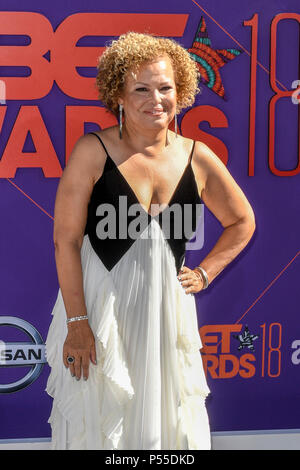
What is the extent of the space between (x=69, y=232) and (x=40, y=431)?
1297 mm

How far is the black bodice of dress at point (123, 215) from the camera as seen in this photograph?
7.24 feet

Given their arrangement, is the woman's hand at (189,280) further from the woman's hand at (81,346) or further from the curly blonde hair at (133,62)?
the curly blonde hair at (133,62)

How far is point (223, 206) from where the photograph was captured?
247 cm

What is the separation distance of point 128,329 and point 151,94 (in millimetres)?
781

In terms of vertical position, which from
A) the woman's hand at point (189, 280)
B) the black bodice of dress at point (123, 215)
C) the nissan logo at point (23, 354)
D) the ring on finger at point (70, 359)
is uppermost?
the black bodice of dress at point (123, 215)

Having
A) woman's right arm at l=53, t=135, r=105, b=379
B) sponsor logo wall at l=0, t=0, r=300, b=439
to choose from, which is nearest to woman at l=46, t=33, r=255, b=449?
woman's right arm at l=53, t=135, r=105, b=379

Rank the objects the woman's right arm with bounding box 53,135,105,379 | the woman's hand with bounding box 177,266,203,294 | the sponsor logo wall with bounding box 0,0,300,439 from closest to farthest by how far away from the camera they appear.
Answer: the woman's right arm with bounding box 53,135,105,379, the woman's hand with bounding box 177,266,203,294, the sponsor logo wall with bounding box 0,0,300,439

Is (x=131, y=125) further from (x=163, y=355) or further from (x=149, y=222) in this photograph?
(x=163, y=355)

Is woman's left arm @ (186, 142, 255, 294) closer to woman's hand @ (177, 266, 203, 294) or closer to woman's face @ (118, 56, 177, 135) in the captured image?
woman's hand @ (177, 266, 203, 294)

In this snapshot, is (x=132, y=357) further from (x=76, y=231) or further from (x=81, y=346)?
(x=76, y=231)

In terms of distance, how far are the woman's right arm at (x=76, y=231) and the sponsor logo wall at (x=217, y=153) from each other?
0.69 meters

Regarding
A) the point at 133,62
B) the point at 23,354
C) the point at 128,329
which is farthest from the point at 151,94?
the point at 23,354

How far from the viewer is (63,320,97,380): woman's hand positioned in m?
2.24

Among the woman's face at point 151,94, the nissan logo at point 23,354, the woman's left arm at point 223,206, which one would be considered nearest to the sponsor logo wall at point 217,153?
the nissan logo at point 23,354
